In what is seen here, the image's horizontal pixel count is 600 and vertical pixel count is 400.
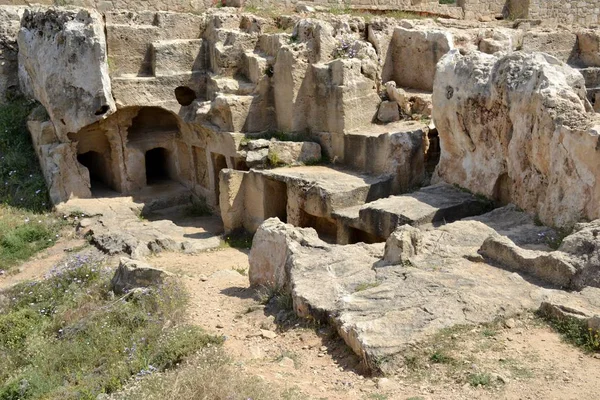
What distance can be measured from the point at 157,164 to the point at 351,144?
642 centimetres

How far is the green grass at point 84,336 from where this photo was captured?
6379mm

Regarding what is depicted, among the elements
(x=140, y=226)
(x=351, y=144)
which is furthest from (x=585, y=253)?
(x=140, y=226)

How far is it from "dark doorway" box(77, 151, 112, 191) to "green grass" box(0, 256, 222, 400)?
5.48m

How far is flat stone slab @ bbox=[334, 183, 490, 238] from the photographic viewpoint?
29.0 ft

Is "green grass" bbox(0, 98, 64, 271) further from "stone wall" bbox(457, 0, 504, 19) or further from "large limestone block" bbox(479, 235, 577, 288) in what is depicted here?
"stone wall" bbox(457, 0, 504, 19)

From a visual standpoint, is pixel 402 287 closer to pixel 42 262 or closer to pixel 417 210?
pixel 417 210

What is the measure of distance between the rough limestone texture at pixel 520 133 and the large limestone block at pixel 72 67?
22.1ft

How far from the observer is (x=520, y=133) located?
8422mm

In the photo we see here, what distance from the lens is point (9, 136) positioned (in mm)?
14117

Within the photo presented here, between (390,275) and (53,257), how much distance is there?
720 cm

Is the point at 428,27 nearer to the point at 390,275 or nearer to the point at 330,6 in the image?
the point at 330,6

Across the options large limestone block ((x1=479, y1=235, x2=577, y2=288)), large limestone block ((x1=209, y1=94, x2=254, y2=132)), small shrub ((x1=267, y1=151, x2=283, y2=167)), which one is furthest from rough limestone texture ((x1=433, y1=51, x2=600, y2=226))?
large limestone block ((x1=209, y1=94, x2=254, y2=132))

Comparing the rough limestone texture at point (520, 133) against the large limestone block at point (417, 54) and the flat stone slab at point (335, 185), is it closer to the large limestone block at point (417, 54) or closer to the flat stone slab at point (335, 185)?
the flat stone slab at point (335, 185)

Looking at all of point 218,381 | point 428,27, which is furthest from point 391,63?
point 218,381
